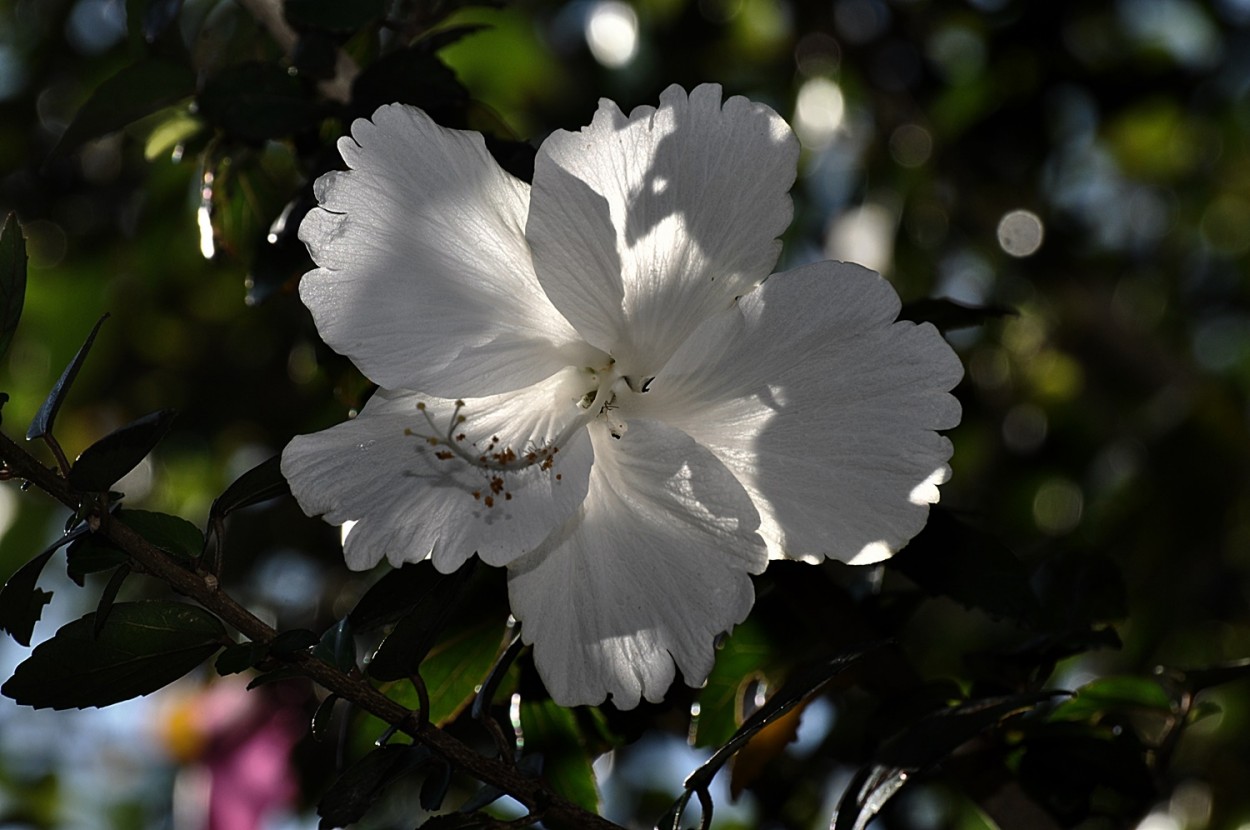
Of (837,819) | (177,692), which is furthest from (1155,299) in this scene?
(177,692)

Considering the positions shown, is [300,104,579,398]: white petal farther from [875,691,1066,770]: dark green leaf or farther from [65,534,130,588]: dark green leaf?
[875,691,1066,770]: dark green leaf

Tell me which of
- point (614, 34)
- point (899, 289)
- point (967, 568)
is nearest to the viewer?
point (967, 568)

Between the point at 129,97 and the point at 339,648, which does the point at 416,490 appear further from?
the point at 129,97

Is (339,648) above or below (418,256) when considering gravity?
below

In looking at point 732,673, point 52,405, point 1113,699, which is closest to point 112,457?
point 52,405

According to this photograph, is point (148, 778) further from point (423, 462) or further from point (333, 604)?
point (423, 462)

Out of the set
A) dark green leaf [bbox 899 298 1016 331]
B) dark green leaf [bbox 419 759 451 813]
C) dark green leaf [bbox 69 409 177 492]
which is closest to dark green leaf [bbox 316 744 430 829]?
dark green leaf [bbox 419 759 451 813]
